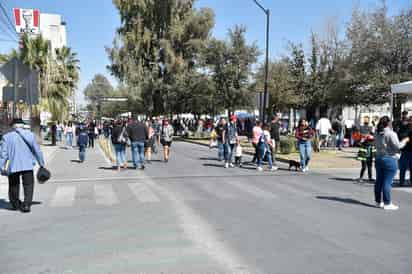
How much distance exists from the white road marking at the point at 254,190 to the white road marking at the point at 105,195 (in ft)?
9.50

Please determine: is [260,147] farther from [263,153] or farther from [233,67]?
[233,67]

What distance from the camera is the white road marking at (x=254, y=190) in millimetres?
9742

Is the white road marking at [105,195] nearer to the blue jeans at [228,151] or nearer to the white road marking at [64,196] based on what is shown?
the white road marking at [64,196]

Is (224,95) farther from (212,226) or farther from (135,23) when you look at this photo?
(212,226)

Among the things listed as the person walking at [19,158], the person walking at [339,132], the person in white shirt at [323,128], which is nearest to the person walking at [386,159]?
the person walking at [19,158]

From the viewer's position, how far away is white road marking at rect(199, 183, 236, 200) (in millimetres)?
9711

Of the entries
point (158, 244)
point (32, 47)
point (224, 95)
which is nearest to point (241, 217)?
point (158, 244)

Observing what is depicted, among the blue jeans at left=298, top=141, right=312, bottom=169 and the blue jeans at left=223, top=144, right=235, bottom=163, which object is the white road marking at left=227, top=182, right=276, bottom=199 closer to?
the blue jeans at left=298, top=141, right=312, bottom=169

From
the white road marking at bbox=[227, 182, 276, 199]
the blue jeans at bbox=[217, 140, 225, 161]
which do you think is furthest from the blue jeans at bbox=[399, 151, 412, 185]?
the blue jeans at bbox=[217, 140, 225, 161]

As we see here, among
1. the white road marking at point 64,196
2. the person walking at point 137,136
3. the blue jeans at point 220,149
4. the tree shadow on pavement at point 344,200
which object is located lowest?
the white road marking at point 64,196

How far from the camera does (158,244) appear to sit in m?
5.92

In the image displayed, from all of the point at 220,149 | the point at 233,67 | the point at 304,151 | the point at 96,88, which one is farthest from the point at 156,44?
the point at 96,88

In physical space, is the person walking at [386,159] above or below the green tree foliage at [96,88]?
below

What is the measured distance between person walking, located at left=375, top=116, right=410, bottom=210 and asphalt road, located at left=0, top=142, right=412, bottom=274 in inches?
13.6
